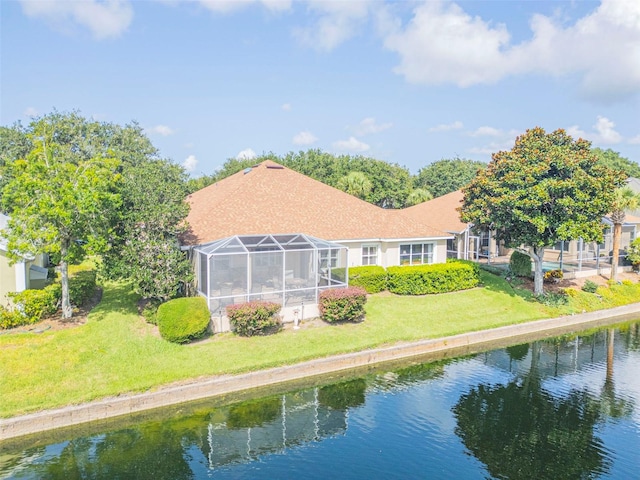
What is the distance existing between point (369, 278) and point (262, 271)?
6742 millimetres

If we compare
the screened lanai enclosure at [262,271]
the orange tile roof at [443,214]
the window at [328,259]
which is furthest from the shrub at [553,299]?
the screened lanai enclosure at [262,271]

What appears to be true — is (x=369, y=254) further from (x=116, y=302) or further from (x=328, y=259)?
(x=116, y=302)

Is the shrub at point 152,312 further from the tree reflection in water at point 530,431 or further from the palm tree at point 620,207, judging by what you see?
the palm tree at point 620,207

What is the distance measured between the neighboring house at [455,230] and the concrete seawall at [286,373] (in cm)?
751

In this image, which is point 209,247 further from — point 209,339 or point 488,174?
point 488,174

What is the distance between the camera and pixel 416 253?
27.6 m

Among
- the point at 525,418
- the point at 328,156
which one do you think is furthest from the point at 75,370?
the point at 328,156

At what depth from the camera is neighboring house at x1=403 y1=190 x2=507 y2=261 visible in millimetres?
31891

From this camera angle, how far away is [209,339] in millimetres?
18031

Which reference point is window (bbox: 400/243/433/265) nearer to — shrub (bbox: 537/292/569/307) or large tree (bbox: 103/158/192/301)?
shrub (bbox: 537/292/569/307)

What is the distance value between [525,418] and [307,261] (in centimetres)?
1086

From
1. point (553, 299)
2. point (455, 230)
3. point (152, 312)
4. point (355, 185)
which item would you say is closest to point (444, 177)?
point (355, 185)

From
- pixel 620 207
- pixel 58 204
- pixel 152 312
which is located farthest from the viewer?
pixel 620 207

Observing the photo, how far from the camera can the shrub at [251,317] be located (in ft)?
59.7
